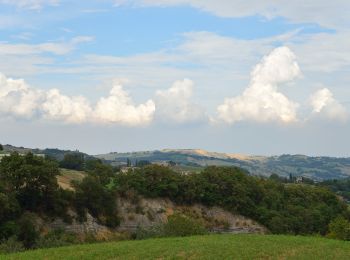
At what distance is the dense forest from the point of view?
9800 cm

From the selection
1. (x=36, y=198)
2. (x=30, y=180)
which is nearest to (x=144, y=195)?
(x=36, y=198)

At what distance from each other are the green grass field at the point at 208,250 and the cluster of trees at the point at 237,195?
8208 cm

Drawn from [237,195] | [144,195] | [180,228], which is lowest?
[237,195]

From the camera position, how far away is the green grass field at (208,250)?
140 ft

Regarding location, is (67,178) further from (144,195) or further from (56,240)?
(56,240)

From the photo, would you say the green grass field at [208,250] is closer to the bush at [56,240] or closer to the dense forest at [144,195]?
the bush at [56,240]

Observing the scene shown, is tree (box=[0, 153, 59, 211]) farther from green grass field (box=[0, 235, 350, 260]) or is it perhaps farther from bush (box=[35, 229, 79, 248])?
green grass field (box=[0, 235, 350, 260])

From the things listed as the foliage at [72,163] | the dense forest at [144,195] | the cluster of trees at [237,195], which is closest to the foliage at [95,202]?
the dense forest at [144,195]

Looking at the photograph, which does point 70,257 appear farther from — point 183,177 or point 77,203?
point 183,177

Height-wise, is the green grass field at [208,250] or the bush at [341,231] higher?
the green grass field at [208,250]

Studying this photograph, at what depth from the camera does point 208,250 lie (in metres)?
44.6

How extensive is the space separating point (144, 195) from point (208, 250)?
90.4 m

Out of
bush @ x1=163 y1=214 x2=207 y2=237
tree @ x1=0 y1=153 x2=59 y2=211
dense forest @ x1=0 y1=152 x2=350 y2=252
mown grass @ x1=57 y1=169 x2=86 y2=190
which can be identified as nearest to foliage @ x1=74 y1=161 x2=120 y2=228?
dense forest @ x1=0 y1=152 x2=350 y2=252

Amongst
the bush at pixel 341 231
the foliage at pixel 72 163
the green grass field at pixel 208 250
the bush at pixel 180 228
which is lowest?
the bush at pixel 341 231
